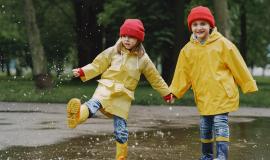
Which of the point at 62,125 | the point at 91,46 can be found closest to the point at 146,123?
the point at 62,125

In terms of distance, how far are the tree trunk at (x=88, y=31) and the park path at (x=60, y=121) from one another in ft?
53.9

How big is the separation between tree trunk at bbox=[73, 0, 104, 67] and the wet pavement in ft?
60.3

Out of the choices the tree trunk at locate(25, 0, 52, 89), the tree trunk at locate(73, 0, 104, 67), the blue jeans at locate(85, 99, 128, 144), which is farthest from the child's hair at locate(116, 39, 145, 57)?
the tree trunk at locate(73, 0, 104, 67)

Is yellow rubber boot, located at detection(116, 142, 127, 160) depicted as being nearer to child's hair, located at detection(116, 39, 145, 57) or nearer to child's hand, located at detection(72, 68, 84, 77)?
child's hand, located at detection(72, 68, 84, 77)

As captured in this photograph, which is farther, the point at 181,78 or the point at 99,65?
the point at 99,65

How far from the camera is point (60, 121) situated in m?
12.2

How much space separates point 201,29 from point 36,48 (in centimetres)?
1408

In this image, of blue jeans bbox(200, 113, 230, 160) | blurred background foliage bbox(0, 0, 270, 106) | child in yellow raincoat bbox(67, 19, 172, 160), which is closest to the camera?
blue jeans bbox(200, 113, 230, 160)

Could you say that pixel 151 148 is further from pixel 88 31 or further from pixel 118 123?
pixel 88 31

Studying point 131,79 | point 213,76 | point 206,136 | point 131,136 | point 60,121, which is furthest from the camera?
point 60,121

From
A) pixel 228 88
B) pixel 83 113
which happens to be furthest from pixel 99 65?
pixel 228 88

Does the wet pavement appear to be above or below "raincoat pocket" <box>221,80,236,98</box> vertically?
below

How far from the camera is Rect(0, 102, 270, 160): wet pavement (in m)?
7.66

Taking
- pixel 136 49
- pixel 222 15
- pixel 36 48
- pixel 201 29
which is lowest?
pixel 136 49
